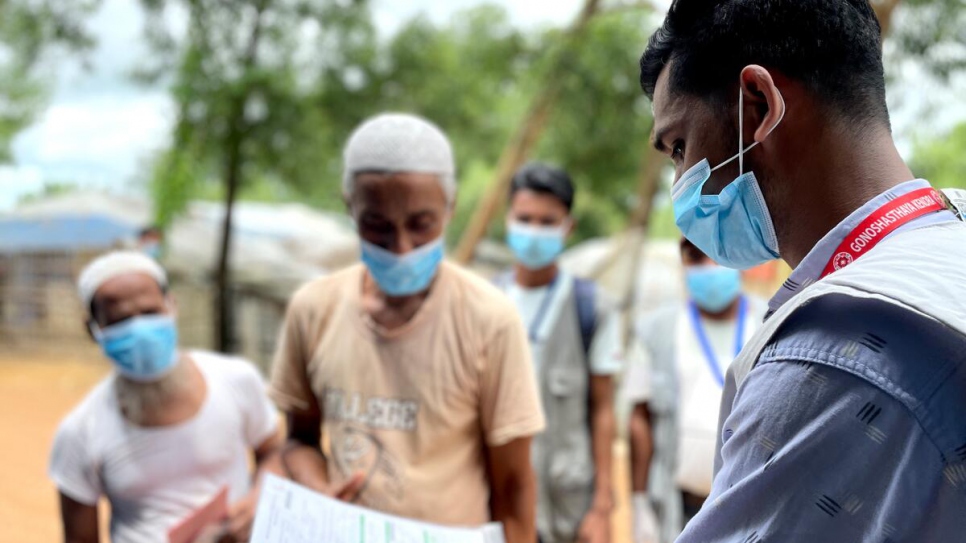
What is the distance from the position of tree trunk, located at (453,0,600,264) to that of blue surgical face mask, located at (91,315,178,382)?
17.7 ft

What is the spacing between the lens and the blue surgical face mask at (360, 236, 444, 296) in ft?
6.31

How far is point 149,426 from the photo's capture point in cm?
232

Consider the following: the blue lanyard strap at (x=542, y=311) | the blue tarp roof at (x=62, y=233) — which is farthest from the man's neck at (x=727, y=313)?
the blue tarp roof at (x=62, y=233)

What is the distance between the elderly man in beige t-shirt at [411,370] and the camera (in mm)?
1782

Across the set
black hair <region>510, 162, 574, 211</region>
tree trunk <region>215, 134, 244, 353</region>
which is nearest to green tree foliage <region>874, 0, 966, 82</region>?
black hair <region>510, 162, 574, 211</region>

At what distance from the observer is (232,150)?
35.7 feet

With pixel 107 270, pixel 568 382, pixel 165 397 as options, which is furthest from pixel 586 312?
pixel 107 270

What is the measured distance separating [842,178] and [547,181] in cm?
240

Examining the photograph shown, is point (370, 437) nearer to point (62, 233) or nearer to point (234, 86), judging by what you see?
point (234, 86)

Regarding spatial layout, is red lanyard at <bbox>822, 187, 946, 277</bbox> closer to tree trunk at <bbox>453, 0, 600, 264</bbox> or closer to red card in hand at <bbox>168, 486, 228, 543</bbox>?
red card in hand at <bbox>168, 486, 228, 543</bbox>

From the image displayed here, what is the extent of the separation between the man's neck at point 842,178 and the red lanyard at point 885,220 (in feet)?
0.09

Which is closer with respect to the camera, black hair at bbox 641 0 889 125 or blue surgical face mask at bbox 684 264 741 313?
black hair at bbox 641 0 889 125

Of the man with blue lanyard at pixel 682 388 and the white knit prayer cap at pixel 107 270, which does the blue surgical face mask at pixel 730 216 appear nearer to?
the man with blue lanyard at pixel 682 388

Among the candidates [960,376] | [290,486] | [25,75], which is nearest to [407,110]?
[25,75]
